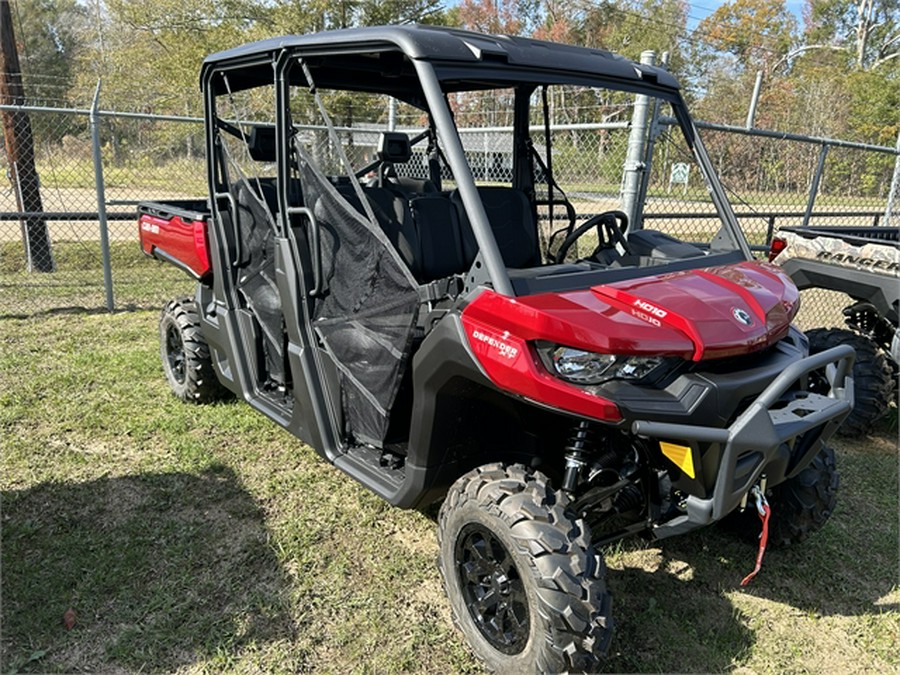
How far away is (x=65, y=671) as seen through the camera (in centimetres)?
239

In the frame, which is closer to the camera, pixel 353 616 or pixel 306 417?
pixel 353 616

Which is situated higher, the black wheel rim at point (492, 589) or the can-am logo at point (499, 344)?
the can-am logo at point (499, 344)

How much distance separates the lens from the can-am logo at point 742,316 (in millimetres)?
2254

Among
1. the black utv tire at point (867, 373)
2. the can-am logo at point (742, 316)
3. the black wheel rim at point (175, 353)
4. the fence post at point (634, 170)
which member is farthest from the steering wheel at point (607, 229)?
the black wheel rim at point (175, 353)

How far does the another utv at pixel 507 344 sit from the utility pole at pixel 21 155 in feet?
19.5

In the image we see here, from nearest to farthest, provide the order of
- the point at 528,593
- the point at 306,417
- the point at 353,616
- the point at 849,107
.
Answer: the point at 528,593, the point at 353,616, the point at 306,417, the point at 849,107

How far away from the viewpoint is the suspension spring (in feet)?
7.56

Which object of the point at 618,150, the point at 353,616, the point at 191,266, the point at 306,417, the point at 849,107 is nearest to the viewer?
the point at 353,616

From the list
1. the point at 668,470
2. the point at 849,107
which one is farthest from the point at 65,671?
the point at 849,107

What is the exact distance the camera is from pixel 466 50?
244cm

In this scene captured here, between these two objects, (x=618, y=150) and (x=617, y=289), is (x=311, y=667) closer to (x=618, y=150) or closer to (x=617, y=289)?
(x=617, y=289)

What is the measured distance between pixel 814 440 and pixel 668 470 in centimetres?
54

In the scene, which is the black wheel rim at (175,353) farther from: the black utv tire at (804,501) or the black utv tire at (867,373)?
the black utv tire at (867,373)

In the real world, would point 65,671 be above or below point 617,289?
below
